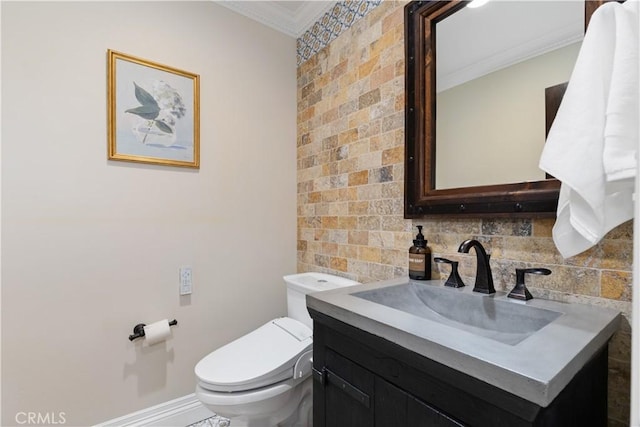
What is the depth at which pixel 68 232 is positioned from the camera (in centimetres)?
136

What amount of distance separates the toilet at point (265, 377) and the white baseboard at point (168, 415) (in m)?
0.44

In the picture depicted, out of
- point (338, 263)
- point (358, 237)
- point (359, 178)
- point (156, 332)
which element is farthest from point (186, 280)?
point (359, 178)

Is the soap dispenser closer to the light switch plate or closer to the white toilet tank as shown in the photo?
the white toilet tank

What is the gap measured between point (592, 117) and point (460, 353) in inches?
24.3

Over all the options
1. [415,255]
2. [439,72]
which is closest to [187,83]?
[439,72]

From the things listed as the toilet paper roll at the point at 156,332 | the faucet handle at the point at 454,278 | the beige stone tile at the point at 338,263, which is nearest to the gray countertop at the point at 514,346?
the faucet handle at the point at 454,278

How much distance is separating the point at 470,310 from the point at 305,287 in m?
0.81

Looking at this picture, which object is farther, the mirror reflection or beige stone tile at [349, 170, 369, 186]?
beige stone tile at [349, 170, 369, 186]

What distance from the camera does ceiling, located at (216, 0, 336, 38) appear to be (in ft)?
5.88

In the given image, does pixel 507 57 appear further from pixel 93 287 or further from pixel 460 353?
pixel 93 287

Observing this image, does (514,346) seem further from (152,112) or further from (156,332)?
(152,112)

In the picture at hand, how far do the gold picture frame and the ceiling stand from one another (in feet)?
1.76

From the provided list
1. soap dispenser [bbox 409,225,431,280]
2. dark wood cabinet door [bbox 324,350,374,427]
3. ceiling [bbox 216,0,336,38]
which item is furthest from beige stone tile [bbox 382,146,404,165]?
ceiling [bbox 216,0,336,38]

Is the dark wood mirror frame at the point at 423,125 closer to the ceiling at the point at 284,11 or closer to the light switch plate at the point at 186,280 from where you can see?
the ceiling at the point at 284,11
